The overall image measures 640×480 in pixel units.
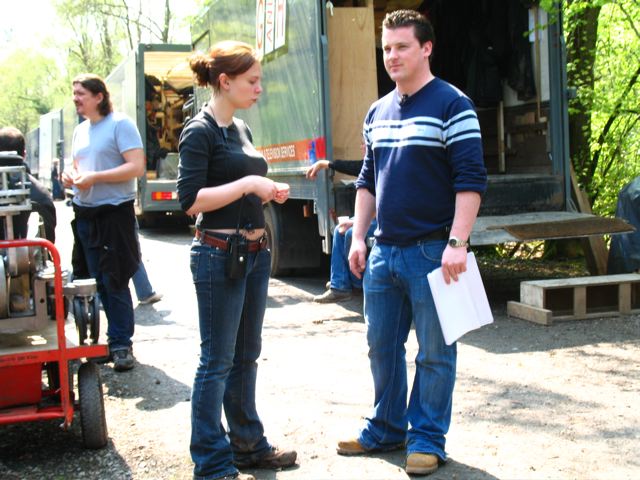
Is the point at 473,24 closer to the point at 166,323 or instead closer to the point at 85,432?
the point at 166,323

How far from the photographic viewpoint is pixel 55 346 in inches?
154

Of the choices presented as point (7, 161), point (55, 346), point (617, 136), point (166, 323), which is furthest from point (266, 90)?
point (55, 346)

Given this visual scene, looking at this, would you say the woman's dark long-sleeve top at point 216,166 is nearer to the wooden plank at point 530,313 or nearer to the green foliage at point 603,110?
the wooden plank at point 530,313

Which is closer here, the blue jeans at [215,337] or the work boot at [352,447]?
the blue jeans at [215,337]

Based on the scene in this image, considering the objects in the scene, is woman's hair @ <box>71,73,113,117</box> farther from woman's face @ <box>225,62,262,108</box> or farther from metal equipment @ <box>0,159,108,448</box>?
woman's face @ <box>225,62,262,108</box>

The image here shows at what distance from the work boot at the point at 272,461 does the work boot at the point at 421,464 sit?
55 cm

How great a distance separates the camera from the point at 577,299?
22.3 ft

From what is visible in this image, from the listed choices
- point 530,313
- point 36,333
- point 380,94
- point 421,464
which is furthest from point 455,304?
point 380,94

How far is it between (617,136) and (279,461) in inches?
302

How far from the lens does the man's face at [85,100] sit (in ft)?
18.2

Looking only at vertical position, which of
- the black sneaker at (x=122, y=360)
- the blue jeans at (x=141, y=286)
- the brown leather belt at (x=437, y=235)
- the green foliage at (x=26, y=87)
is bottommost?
the black sneaker at (x=122, y=360)

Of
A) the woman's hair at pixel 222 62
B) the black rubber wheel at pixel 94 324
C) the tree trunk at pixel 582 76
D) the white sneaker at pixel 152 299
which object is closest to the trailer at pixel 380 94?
the tree trunk at pixel 582 76

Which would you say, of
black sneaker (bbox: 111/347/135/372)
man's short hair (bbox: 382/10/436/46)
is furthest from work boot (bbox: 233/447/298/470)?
black sneaker (bbox: 111/347/135/372)

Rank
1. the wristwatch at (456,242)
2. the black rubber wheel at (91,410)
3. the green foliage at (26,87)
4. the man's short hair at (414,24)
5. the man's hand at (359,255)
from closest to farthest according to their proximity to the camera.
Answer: the wristwatch at (456,242)
the man's short hair at (414,24)
the man's hand at (359,255)
the black rubber wheel at (91,410)
the green foliage at (26,87)
